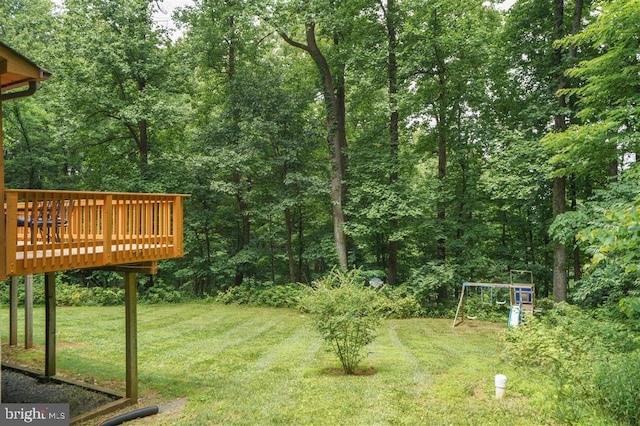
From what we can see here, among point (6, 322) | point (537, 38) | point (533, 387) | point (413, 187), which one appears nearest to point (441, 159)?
point (413, 187)

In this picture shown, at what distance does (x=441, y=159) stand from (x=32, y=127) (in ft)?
56.1

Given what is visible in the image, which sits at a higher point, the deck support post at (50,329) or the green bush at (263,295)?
the deck support post at (50,329)

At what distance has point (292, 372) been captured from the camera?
7594 millimetres

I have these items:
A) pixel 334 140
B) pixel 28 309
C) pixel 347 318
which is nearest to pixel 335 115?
pixel 334 140

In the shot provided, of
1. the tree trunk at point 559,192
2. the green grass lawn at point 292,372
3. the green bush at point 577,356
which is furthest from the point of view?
the tree trunk at point 559,192

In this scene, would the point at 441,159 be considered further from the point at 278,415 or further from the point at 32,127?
the point at 32,127

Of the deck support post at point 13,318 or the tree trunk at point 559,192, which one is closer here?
the deck support post at point 13,318

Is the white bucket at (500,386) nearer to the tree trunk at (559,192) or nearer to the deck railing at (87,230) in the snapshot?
the deck railing at (87,230)

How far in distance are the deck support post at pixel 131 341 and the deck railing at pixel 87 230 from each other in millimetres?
498

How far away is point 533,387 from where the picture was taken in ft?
19.2

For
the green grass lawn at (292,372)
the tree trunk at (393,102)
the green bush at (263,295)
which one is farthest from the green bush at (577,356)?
the green bush at (263,295)

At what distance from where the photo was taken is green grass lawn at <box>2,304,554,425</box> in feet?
17.9

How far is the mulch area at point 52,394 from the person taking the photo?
6364mm

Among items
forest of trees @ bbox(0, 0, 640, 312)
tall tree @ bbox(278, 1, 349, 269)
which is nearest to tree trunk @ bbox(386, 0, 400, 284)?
forest of trees @ bbox(0, 0, 640, 312)
